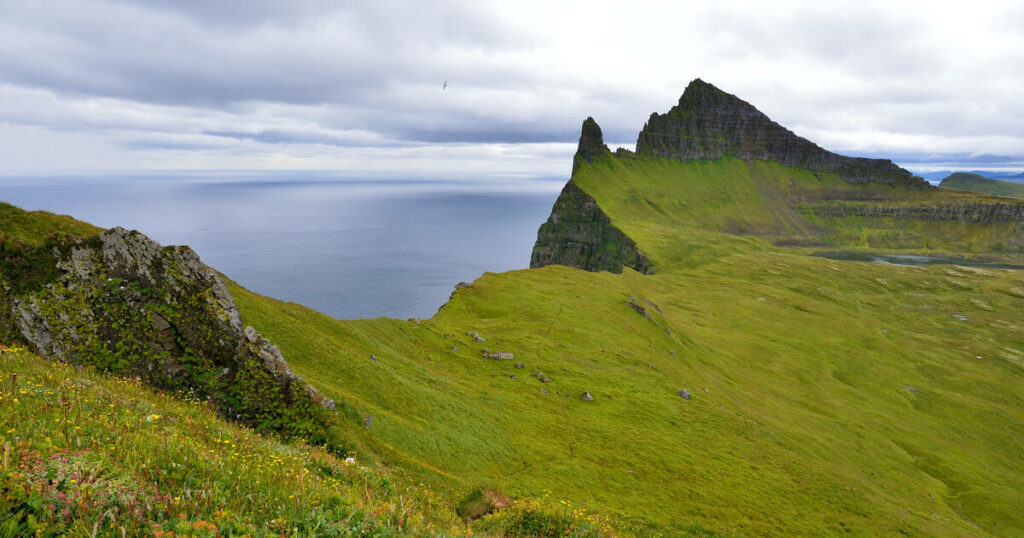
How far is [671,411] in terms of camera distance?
55.3 m

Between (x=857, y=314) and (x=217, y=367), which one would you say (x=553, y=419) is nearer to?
(x=217, y=367)

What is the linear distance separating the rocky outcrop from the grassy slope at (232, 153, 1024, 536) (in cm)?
553

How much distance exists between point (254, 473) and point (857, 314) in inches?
8799

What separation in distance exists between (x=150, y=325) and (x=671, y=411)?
53479 mm

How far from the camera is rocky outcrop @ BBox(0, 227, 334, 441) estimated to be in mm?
18453

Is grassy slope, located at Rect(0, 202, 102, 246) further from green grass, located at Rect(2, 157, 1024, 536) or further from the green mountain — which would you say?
green grass, located at Rect(2, 157, 1024, 536)

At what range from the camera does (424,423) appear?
1270 inches

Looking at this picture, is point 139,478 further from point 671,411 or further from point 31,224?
point 671,411

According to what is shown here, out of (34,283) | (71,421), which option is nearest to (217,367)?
(34,283)

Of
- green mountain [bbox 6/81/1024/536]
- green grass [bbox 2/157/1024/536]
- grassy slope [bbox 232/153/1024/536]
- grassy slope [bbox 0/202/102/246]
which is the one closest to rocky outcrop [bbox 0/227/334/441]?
green mountain [bbox 6/81/1024/536]

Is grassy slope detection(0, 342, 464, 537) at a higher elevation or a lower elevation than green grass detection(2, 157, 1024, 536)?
higher

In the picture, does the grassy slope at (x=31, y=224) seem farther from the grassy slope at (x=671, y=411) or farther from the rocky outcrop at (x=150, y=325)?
the grassy slope at (x=671, y=411)

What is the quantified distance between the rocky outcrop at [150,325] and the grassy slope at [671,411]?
553cm

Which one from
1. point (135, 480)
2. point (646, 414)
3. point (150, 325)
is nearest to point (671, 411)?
point (646, 414)
